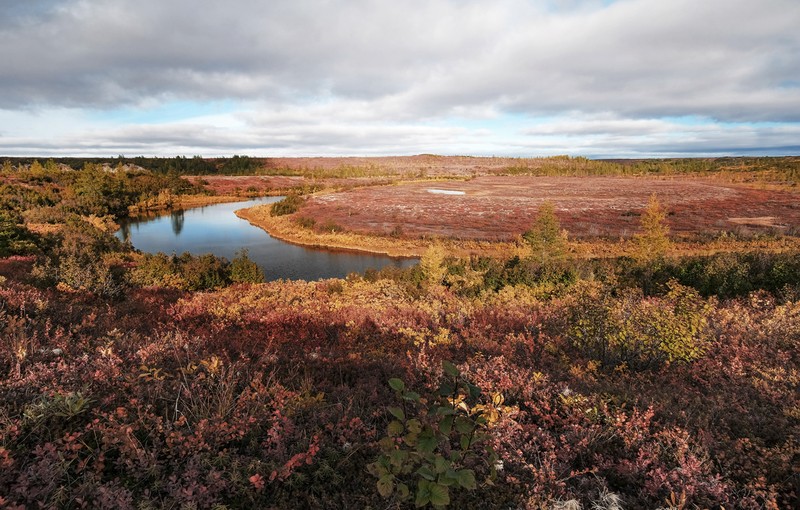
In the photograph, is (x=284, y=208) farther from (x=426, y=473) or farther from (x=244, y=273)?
(x=426, y=473)

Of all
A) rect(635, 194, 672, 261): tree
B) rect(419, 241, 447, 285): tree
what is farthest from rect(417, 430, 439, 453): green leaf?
rect(635, 194, 672, 261): tree

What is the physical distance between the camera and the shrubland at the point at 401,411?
344 centimetres

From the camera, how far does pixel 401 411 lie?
2676 millimetres

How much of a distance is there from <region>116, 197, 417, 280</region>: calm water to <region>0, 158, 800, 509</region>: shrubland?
23.3 m

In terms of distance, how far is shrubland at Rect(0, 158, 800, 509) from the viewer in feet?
11.3

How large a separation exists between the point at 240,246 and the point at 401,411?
43.9 meters

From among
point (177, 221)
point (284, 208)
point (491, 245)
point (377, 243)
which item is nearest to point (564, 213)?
point (491, 245)

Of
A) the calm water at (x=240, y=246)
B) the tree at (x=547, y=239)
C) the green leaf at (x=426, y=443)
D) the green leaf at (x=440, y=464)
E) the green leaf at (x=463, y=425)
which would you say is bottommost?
the calm water at (x=240, y=246)

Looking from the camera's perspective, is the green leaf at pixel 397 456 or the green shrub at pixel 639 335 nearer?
the green leaf at pixel 397 456

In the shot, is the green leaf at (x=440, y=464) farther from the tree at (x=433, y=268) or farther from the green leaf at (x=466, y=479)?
the tree at (x=433, y=268)

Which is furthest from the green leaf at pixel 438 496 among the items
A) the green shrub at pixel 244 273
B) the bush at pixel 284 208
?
the bush at pixel 284 208

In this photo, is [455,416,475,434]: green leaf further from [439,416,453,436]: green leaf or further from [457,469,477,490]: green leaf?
[457,469,477,490]: green leaf

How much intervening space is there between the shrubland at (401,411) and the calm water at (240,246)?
23306 mm

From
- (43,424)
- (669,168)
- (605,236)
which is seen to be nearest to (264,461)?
(43,424)
